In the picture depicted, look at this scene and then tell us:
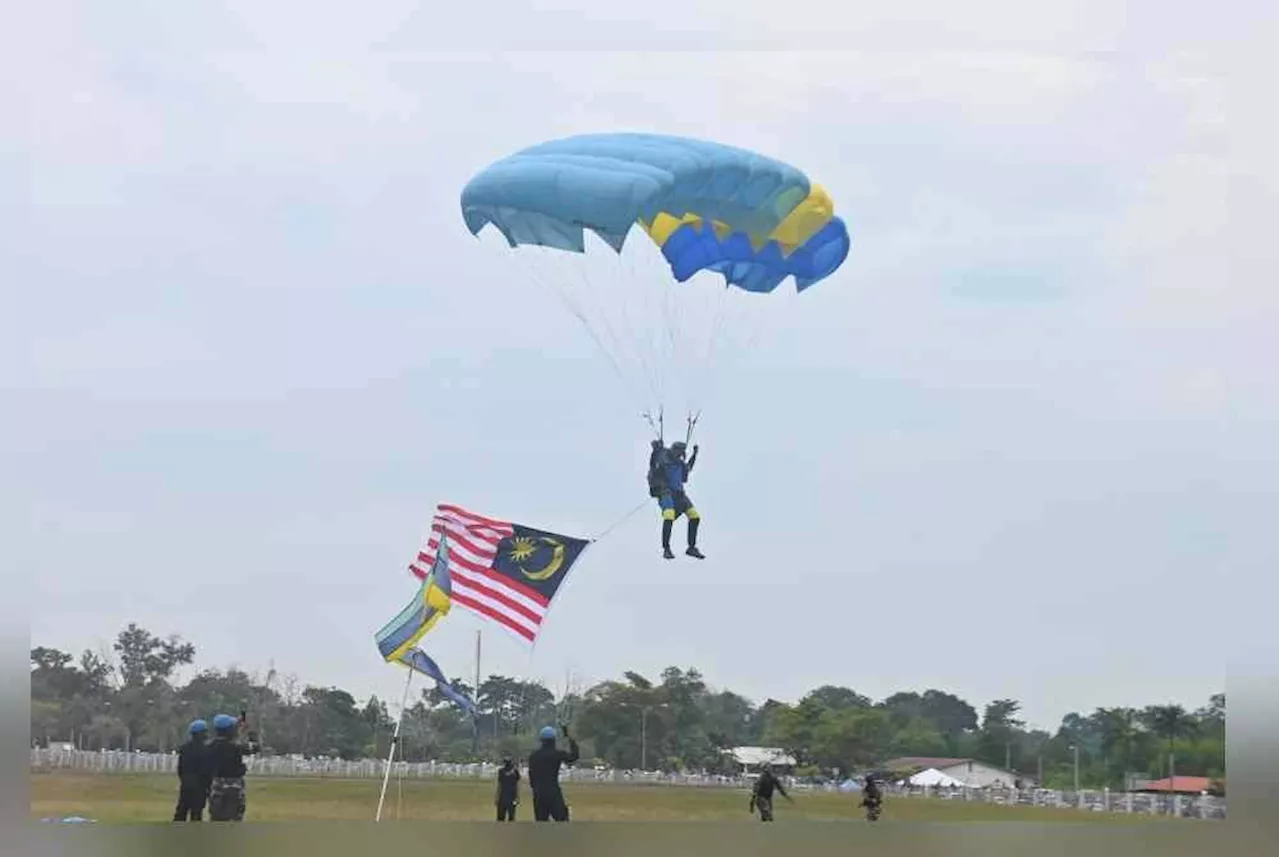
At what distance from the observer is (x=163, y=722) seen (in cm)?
2394

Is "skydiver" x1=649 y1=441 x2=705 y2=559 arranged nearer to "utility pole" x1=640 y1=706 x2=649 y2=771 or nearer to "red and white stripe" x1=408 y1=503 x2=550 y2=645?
"red and white stripe" x1=408 y1=503 x2=550 y2=645

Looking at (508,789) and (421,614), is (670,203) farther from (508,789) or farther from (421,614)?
(508,789)

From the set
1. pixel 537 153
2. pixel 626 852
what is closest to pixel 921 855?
pixel 626 852

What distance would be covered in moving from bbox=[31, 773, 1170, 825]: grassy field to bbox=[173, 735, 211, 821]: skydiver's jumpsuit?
0.46ft

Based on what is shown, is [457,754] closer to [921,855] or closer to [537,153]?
[537,153]

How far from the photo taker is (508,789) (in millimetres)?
8422

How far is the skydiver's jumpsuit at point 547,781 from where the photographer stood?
7.79 metres

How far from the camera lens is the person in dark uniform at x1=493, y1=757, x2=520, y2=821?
841 centimetres

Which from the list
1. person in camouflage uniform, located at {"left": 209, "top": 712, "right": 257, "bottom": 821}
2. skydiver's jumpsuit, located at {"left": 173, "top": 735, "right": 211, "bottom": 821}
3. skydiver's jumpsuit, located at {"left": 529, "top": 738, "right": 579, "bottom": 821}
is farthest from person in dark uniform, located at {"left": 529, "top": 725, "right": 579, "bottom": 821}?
skydiver's jumpsuit, located at {"left": 173, "top": 735, "right": 211, "bottom": 821}

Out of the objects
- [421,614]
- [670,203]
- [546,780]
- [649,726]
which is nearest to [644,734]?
[649,726]

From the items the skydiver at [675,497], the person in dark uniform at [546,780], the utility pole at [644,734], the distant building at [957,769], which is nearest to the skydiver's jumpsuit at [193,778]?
the person in dark uniform at [546,780]

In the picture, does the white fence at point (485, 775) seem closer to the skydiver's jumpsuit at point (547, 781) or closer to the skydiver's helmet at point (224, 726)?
the skydiver's helmet at point (224, 726)

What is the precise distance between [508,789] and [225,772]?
73.0 inches

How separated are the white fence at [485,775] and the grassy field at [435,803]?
0.14 metres
